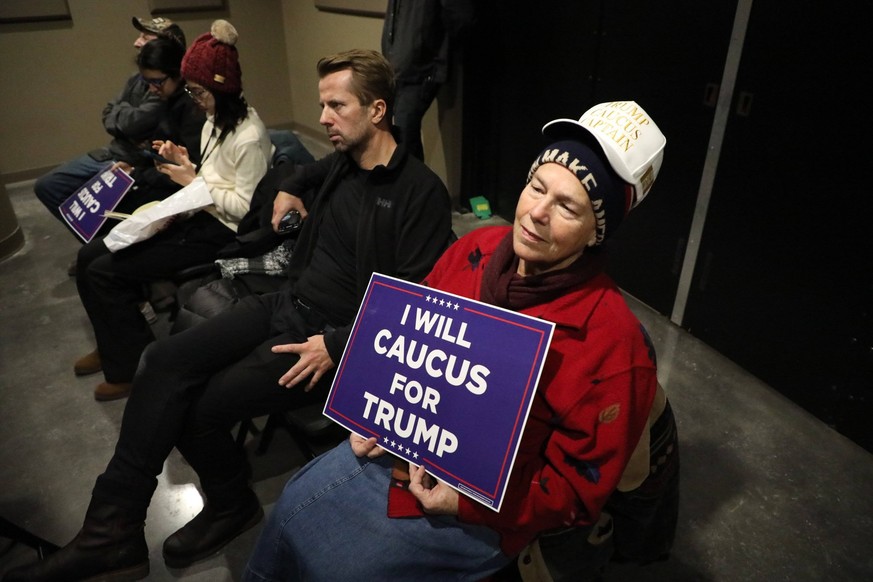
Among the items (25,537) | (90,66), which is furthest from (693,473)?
(90,66)

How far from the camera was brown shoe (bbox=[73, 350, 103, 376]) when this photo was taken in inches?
95.7

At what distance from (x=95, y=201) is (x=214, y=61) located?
0.87 metres

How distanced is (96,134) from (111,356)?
10.9 ft

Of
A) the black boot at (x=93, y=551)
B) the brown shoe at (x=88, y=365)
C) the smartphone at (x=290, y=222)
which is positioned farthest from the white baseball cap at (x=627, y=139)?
the brown shoe at (x=88, y=365)

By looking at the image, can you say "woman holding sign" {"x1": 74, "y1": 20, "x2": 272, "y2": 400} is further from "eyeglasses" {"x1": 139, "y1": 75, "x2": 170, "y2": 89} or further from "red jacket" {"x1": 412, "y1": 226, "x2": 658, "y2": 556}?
"red jacket" {"x1": 412, "y1": 226, "x2": 658, "y2": 556}

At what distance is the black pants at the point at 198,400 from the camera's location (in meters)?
1.49

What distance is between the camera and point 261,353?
1.56 m

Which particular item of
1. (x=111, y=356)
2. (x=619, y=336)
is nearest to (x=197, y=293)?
(x=111, y=356)

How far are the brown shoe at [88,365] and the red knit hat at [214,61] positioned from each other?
1305mm

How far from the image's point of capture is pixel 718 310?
2447 millimetres

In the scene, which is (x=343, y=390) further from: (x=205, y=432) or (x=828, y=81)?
(x=828, y=81)

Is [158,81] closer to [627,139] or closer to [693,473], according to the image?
[627,139]

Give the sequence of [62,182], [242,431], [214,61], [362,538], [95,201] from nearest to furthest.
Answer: [362,538]
[242,431]
[214,61]
[95,201]
[62,182]

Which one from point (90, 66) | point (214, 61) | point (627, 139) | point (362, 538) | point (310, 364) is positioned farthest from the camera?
point (90, 66)
